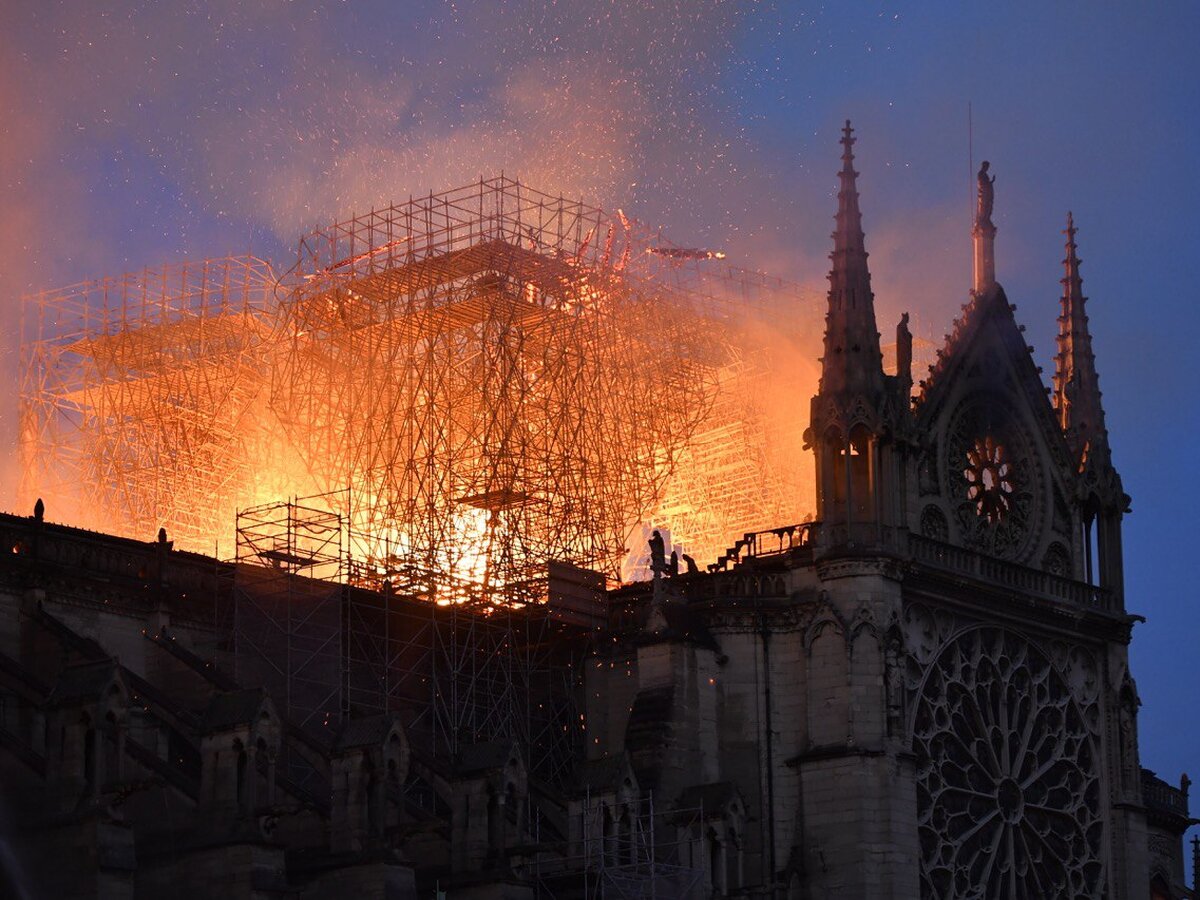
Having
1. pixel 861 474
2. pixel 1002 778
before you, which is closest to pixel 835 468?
pixel 861 474

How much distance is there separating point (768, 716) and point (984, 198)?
15617 mm

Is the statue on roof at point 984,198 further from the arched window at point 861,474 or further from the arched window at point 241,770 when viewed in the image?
the arched window at point 241,770

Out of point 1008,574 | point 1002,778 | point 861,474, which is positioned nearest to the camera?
point 861,474

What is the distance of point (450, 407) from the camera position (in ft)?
224

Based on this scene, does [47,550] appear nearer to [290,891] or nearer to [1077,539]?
[290,891]

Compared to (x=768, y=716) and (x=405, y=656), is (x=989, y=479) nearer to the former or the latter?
(x=768, y=716)

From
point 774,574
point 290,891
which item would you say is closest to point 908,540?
point 774,574

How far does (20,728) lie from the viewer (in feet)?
165

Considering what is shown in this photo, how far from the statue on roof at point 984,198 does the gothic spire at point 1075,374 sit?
3522mm

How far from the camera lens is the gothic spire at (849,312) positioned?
2394 inches

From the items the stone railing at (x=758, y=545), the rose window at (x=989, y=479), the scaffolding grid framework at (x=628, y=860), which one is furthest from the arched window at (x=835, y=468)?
the scaffolding grid framework at (x=628, y=860)

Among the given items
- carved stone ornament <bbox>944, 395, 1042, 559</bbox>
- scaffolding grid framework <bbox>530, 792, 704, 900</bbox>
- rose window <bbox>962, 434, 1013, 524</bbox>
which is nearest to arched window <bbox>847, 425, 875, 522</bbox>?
carved stone ornament <bbox>944, 395, 1042, 559</bbox>

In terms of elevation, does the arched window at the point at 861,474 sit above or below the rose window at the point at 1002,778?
above

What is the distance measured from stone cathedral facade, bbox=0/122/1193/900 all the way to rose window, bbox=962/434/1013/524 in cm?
10
